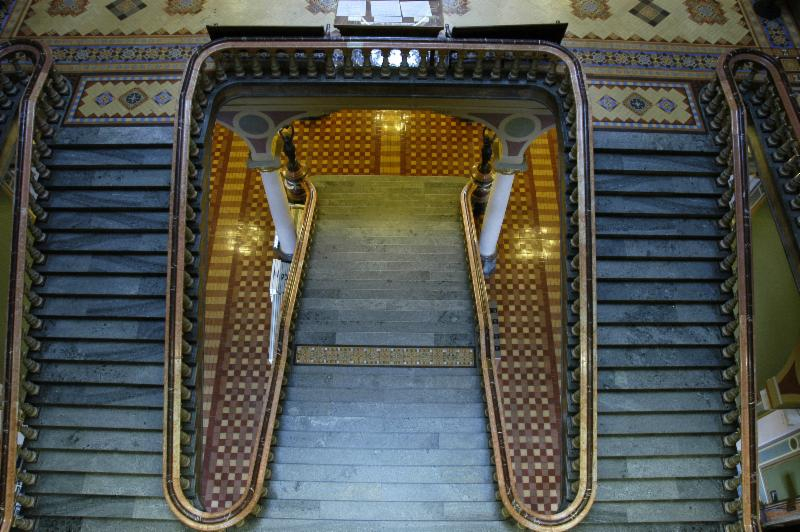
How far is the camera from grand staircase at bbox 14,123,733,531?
730 cm

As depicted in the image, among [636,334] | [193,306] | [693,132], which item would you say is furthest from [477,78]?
[193,306]

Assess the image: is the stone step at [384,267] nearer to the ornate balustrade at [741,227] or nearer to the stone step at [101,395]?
the stone step at [101,395]

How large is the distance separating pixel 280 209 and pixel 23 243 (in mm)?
4080

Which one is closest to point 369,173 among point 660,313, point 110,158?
point 110,158

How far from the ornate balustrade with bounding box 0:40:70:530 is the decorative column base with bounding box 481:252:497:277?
23.8 ft

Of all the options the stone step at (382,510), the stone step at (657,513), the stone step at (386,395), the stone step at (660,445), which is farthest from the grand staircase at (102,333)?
the stone step at (660,445)

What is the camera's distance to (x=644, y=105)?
876cm

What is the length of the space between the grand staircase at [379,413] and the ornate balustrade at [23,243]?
16 cm

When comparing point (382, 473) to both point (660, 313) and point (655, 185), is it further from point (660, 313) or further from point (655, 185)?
point (655, 185)

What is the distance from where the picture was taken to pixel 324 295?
10812 millimetres

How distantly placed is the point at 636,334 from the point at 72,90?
Result: 28.2 feet

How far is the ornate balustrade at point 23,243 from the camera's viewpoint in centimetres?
696

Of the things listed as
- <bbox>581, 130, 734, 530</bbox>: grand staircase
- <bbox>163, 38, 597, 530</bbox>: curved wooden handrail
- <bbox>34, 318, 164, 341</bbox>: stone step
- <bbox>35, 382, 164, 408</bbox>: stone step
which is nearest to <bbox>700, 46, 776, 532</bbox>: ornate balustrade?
<bbox>581, 130, 734, 530</bbox>: grand staircase

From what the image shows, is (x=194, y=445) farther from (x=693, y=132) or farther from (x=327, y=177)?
(x=693, y=132)
